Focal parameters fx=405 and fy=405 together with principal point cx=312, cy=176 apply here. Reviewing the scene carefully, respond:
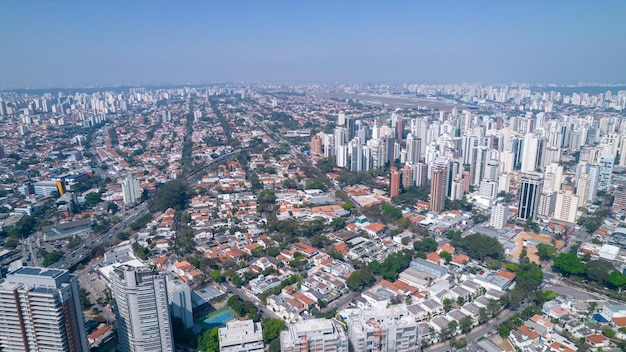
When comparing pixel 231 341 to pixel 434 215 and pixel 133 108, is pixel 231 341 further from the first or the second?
pixel 133 108

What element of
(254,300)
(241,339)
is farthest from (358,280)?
(241,339)

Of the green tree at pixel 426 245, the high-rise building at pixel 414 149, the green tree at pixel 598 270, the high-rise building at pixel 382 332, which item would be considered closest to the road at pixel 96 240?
the high-rise building at pixel 382 332

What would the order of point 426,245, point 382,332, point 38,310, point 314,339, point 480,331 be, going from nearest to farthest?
point 38,310, point 314,339, point 382,332, point 480,331, point 426,245

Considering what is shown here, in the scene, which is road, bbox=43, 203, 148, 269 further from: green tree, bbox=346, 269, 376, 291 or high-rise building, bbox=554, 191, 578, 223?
high-rise building, bbox=554, 191, 578, 223

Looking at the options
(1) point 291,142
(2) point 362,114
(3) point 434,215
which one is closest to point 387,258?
(3) point 434,215

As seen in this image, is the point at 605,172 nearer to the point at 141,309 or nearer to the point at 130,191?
the point at 141,309

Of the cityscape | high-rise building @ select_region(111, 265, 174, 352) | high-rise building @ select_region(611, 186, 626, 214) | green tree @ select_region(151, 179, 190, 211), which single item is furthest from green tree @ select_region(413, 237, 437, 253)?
green tree @ select_region(151, 179, 190, 211)
